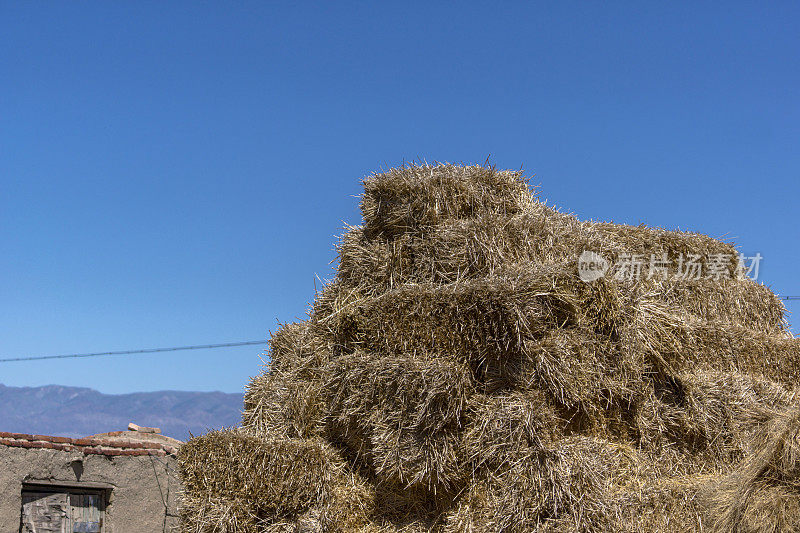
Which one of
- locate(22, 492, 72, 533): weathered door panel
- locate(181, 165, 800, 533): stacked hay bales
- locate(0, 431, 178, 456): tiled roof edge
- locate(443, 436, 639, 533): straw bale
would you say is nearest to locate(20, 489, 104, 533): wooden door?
locate(22, 492, 72, 533): weathered door panel

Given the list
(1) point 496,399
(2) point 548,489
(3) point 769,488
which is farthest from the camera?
(1) point 496,399

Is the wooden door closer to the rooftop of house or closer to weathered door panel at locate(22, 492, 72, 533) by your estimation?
weathered door panel at locate(22, 492, 72, 533)

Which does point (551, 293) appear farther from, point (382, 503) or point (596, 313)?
point (382, 503)

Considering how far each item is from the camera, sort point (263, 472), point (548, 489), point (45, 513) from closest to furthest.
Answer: point (548, 489) < point (263, 472) < point (45, 513)

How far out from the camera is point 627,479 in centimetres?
572

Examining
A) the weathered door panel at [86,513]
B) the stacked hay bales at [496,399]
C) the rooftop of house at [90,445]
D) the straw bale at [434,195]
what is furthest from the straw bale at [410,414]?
the weathered door panel at [86,513]

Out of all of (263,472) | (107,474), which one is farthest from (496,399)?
(107,474)

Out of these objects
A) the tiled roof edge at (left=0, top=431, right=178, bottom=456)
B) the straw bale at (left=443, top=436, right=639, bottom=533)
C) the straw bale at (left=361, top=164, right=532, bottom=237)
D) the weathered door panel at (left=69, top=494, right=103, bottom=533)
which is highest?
the straw bale at (left=361, top=164, right=532, bottom=237)

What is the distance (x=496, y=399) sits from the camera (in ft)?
19.0

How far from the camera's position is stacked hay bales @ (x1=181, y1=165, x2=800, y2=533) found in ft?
18.1

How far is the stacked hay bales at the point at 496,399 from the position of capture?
5.50m

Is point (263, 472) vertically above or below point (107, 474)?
above

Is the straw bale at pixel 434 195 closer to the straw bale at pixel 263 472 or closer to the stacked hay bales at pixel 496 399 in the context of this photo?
the stacked hay bales at pixel 496 399

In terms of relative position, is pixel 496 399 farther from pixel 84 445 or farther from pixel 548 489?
pixel 84 445
